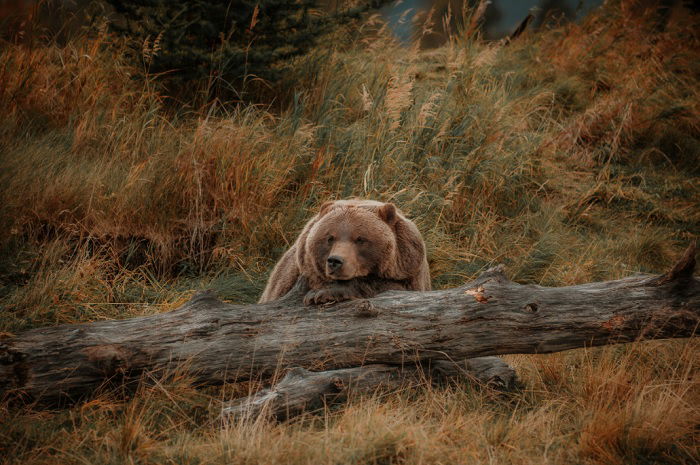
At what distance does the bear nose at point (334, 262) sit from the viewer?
3601 mm

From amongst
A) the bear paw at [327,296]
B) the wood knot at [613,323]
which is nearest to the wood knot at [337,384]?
the bear paw at [327,296]

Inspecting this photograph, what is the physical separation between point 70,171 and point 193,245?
1256 millimetres

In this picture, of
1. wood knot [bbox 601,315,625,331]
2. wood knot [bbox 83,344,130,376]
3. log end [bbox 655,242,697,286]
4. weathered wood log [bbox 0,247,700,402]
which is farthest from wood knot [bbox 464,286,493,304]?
wood knot [bbox 83,344,130,376]

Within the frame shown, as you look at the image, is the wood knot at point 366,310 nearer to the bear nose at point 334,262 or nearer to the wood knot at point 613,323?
the bear nose at point 334,262

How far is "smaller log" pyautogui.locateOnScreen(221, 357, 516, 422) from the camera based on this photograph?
297 cm

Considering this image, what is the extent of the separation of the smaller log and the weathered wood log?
0.09 m

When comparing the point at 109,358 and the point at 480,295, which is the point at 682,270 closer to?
the point at 480,295

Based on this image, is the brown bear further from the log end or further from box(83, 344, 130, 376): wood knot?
the log end

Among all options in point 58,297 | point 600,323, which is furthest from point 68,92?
point 600,323

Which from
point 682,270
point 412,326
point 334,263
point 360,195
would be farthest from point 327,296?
point 360,195

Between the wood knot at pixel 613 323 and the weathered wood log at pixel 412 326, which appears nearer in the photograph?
the weathered wood log at pixel 412 326

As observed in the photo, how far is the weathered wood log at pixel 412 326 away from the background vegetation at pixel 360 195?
0.23 m

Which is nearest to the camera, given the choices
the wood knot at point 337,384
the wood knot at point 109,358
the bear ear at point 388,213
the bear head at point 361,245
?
the wood knot at point 109,358

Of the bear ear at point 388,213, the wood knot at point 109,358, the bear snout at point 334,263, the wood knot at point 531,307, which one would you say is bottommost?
the wood knot at point 109,358
